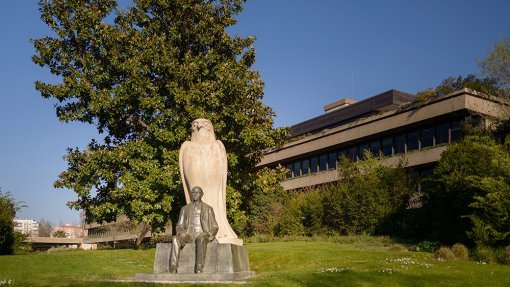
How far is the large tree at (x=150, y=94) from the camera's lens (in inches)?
931

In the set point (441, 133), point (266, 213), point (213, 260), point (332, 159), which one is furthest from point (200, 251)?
point (332, 159)

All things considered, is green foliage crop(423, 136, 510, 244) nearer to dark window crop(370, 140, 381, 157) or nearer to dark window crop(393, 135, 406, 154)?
dark window crop(393, 135, 406, 154)

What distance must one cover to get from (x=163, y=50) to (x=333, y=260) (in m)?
11.7

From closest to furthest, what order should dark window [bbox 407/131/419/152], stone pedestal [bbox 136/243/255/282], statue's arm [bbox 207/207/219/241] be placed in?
1. stone pedestal [bbox 136/243/255/282]
2. statue's arm [bbox 207/207/219/241]
3. dark window [bbox 407/131/419/152]

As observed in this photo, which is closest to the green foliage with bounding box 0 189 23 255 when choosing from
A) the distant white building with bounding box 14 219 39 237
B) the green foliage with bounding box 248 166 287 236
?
the distant white building with bounding box 14 219 39 237

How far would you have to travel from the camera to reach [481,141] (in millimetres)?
24078

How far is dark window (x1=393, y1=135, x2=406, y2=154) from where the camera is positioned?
4175 centimetres

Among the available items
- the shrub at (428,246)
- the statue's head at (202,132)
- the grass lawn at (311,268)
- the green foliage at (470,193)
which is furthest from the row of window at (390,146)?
the statue's head at (202,132)

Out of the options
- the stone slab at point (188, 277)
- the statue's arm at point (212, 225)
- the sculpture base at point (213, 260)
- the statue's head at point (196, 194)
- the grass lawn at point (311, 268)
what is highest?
the statue's head at point (196, 194)

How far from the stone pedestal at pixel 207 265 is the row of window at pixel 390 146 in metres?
26.5

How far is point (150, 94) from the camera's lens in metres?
24.9

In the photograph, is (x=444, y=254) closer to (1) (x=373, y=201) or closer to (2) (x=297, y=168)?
(1) (x=373, y=201)

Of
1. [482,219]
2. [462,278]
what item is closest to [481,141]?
[482,219]

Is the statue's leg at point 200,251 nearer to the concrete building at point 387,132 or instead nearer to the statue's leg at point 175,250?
the statue's leg at point 175,250
